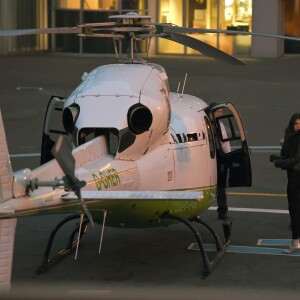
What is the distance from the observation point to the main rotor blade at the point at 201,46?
1088 centimetres

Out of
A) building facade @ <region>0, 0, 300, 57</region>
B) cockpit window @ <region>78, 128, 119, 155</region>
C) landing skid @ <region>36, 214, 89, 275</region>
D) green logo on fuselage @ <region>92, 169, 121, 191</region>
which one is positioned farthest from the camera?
building facade @ <region>0, 0, 300, 57</region>

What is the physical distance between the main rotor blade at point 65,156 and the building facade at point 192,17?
100ft

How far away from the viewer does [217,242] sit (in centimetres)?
1177

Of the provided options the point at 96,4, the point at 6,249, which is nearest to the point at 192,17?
the point at 96,4

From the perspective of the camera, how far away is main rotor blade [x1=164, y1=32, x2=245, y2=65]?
428 inches

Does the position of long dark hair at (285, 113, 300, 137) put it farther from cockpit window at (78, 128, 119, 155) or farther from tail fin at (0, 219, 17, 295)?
tail fin at (0, 219, 17, 295)

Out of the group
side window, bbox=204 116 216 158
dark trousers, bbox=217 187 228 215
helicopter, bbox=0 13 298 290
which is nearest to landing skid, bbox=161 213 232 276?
helicopter, bbox=0 13 298 290

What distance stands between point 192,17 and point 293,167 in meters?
27.5

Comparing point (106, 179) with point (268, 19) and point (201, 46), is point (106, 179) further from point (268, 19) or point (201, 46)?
point (268, 19)

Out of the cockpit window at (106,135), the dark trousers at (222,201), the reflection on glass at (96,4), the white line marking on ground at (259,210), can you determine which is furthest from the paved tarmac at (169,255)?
the reflection on glass at (96,4)

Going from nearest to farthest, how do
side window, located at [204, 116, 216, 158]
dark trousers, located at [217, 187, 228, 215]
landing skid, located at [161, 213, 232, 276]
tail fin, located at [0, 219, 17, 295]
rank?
tail fin, located at [0, 219, 17, 295], landing skid, located at [161, 213, 232, 276], side window, located at [204, 116, 216, 158], dark trousers, located at [217, 187, 228, 215]

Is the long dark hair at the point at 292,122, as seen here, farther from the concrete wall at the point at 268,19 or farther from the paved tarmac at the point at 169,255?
the concrete wall at the point at 268,19

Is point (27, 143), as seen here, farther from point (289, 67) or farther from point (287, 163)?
point (289, 67)

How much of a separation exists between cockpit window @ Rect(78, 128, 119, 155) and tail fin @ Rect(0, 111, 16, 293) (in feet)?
7.55
